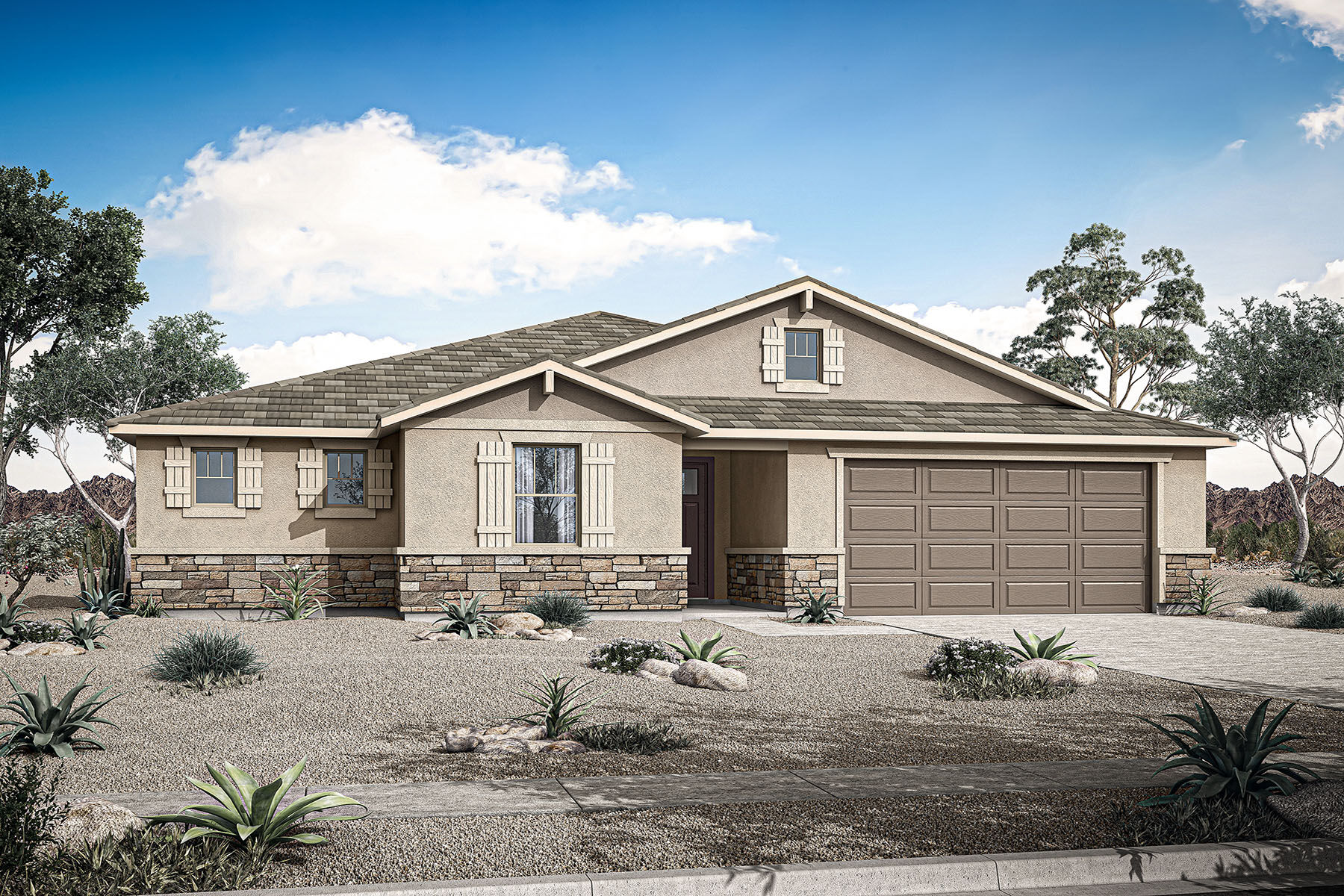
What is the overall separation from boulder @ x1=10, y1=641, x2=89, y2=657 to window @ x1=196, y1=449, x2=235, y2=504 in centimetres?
550

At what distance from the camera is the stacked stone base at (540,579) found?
53.6 feet

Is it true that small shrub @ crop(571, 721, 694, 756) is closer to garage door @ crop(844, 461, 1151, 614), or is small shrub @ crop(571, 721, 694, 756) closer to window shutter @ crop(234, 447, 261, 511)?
garage door @ crop(844, 461, 1151, 614)

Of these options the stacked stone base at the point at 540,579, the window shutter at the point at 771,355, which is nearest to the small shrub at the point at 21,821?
the stacked stone base at the point at 540,579

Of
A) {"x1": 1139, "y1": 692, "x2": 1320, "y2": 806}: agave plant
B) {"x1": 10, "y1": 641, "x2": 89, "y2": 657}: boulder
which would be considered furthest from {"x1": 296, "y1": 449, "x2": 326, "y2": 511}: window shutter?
{"x1": 1139, "y1": 692, "x2": 1320, "y2": 806}: agave plant

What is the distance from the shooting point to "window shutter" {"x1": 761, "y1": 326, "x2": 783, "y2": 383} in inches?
760

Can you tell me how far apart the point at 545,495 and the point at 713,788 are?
10.7 m

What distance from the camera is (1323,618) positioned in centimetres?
1669

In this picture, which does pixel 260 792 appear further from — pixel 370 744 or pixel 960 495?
pixel 960 495

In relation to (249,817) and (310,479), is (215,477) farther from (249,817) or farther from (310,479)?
(249,817)

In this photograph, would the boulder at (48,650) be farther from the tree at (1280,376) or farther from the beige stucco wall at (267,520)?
the tree at (1280,376)

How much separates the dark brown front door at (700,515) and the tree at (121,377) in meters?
17.0

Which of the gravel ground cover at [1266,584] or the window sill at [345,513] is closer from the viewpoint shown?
the gravel ground cover at [1266,584]

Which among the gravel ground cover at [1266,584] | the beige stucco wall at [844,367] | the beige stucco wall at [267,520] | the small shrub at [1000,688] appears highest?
the beige stucco wall at [844,367]

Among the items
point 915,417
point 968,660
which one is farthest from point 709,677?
point 915,417
